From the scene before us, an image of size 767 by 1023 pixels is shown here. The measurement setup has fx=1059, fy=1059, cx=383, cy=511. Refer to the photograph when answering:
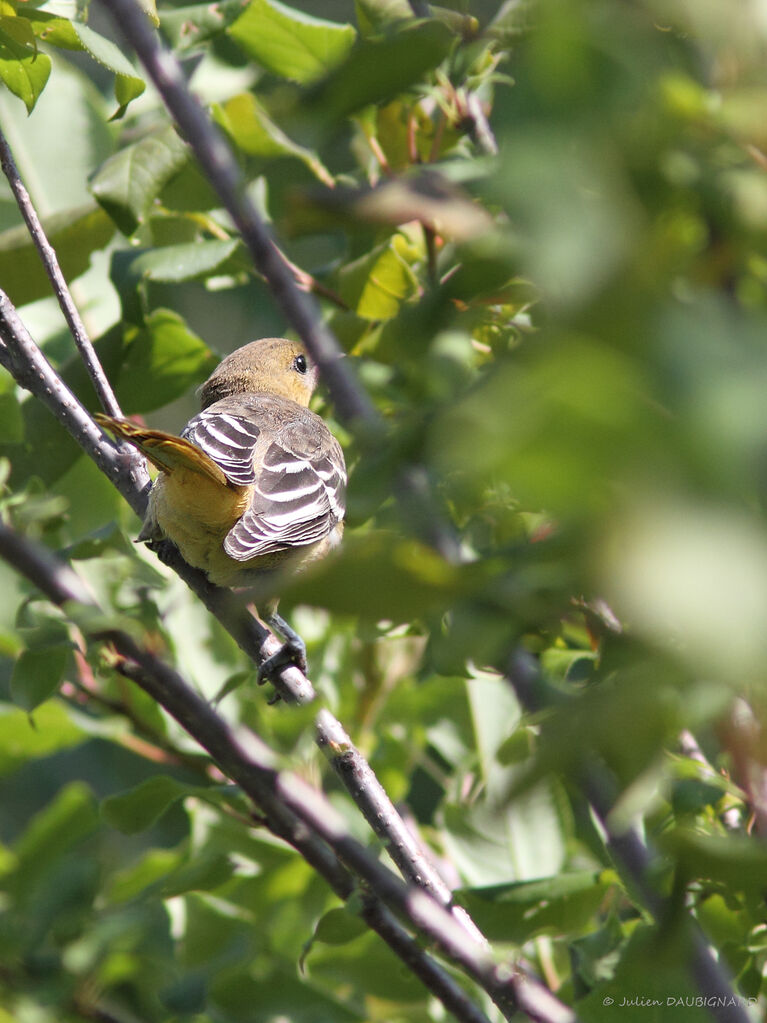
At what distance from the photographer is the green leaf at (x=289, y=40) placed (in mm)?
2234

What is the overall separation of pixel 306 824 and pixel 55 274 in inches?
46.1

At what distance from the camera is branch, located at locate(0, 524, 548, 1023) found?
4.25 ft

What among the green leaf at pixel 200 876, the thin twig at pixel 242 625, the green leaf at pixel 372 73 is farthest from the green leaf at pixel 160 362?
the green leaf at pixel 372 73

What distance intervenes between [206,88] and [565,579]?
2988 millimetres

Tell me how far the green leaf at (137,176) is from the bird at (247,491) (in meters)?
0.43

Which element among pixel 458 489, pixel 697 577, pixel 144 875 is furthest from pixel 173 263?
pixel 697 577

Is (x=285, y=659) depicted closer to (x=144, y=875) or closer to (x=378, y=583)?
(x=144, y=875)

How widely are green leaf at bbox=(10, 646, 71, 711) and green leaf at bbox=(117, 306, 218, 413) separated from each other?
942 mm

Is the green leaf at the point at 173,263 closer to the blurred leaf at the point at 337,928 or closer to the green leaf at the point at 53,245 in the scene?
the green leaf at the point at 53,245

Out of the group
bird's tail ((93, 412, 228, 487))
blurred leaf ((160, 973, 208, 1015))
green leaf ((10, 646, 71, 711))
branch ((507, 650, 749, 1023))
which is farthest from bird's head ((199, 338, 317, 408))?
branch ((507, 650, 749, 1023))

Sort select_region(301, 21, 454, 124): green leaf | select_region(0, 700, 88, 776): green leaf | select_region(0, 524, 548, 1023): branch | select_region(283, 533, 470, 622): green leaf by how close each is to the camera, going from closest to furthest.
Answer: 1. select_region(283, 533, 470, 622): green leaf
2. select_region(301, 21, 454, 124): green leaf
3. select_region(0, 524, 548, 1023): branch
4. select_region(0, 700, 88, 776): green leaf

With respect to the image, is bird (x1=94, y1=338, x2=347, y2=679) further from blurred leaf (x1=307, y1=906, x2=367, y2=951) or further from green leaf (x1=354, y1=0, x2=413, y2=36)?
green leaf (x1=354, y1=0, x2=413, y2=36)

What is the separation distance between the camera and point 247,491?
10.4ft

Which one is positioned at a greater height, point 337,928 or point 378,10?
point 378,10
